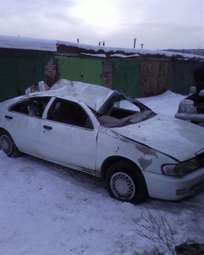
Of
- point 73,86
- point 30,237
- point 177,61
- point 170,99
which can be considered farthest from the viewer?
Result: point 177,61

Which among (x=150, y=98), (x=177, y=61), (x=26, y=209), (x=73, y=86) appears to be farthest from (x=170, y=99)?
(x=26, y=209)

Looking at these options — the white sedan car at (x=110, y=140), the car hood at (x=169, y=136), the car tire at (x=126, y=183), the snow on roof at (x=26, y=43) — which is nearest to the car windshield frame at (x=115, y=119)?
the white sedan car at (x=110, y=140)

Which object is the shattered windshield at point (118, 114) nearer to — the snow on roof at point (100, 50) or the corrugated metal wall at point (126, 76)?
the snow on roof at point (100, 50)

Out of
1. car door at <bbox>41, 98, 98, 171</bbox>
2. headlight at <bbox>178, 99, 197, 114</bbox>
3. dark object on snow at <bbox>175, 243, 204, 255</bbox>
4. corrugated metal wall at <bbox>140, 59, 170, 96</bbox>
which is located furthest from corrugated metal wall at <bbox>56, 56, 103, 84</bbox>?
dark object on snow at <bbox>175, 243, 204, 255</bbox>

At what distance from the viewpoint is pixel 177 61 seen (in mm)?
21297

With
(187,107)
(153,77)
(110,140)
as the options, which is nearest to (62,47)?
(153,77)

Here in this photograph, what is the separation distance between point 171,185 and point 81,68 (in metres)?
10.7

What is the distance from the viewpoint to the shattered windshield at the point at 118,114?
18.3 ft

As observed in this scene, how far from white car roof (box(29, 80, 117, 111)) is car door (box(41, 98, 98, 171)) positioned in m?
0.13

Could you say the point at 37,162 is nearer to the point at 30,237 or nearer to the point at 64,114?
the point at 64,114

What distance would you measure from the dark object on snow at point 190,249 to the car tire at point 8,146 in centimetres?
401

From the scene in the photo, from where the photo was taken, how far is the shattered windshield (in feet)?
18.3

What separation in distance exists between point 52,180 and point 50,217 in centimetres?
128

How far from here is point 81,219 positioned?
4625 mm
